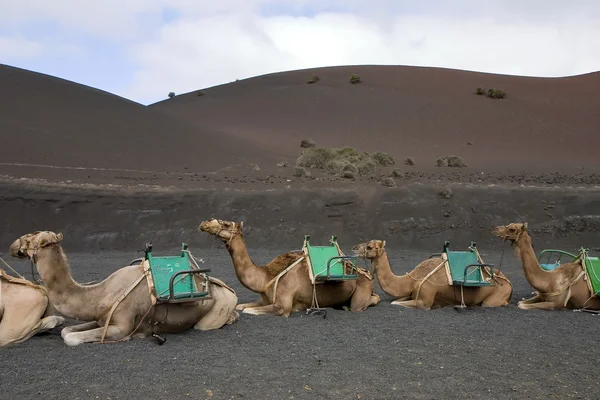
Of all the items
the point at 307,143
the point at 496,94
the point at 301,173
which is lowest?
the point at 301,173

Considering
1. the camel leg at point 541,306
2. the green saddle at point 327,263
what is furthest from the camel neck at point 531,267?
the green saddle at point 327,263

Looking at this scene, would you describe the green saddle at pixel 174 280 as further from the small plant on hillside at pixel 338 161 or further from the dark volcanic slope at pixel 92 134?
the small plant on hillside at pixel 338 161

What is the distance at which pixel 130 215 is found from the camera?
23.4 metres

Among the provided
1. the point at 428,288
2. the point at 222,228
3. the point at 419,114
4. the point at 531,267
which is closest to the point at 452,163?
the point at 419,114

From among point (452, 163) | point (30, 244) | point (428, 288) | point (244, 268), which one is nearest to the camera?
point (30, 244)

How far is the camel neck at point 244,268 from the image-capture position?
9227 millimetres

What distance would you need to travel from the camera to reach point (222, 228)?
29.9 feet

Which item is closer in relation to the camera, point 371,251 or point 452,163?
point 371,251

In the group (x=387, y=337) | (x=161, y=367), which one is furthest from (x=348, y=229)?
(x=161, y=367)

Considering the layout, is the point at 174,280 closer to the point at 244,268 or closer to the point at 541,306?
the point at 244,268

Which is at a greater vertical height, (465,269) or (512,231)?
(512,231)

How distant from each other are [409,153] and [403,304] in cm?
3377

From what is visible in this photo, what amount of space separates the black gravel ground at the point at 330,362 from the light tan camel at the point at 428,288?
0.88 m

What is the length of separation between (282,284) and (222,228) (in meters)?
1.23
